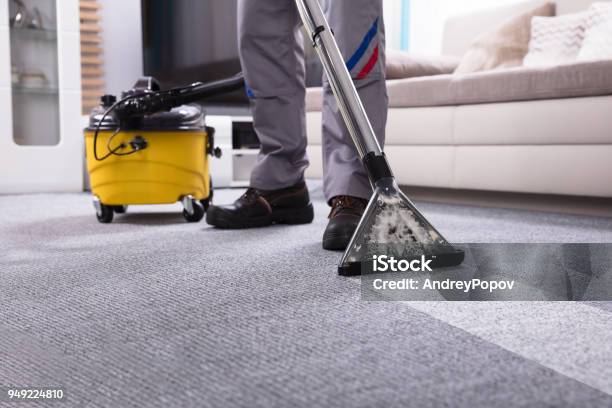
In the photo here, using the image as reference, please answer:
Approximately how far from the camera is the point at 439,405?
471mm

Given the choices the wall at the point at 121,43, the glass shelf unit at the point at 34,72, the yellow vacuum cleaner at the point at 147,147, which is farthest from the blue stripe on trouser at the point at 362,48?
the wall at the point at 121,43

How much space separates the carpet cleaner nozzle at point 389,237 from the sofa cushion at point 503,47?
6.21 feet

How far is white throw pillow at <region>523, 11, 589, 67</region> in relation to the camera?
2490 millimetres

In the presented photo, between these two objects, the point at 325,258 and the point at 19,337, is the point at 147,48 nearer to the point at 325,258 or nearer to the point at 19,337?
the point at 325,258

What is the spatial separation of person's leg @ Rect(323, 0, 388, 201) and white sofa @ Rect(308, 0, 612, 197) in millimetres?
789

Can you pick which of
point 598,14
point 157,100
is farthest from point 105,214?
point 598,14

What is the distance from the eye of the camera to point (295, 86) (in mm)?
1472

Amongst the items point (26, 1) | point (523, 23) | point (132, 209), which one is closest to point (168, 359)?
point (132, 209)

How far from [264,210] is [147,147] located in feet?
1.19

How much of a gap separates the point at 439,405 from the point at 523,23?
102 inches

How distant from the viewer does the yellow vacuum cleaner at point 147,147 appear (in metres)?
1.59

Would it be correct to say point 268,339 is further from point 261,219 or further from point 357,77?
point 261,219

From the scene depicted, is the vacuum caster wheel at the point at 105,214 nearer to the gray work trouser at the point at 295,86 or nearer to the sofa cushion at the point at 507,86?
the gray work trouser at the point at 295,86

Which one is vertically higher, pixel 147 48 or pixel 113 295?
pixel 147 48
